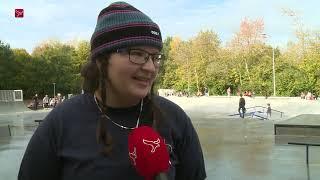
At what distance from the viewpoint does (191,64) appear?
70875mm

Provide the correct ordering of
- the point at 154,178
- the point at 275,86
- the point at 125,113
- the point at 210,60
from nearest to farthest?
the point at 154,178 < the point at 125,113 < the point at 275,86 < the point at 210,60

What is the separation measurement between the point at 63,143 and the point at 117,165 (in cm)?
22

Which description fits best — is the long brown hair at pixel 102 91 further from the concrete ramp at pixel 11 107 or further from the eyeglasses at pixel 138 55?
the concrete ramp at pixel 11 107

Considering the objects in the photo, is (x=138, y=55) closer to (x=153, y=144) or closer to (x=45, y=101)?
(x=153, y=144)

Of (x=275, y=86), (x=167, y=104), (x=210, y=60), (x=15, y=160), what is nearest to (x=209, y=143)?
(x=15, y=160)

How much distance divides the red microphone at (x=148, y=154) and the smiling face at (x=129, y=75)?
0.16 m

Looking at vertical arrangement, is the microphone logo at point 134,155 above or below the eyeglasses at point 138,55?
below

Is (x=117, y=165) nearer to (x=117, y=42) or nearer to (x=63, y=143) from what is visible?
(x=63, y=143)

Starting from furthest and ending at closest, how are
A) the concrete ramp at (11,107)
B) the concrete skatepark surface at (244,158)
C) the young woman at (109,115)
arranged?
1. the concrete ramp at (11,107)
2. the concrete skatepark surface at (244,158)
3. the young woman at (109,115)

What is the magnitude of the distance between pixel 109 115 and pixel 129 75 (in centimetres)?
17

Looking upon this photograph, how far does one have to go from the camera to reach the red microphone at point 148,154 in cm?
155

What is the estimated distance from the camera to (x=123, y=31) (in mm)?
→ 1793

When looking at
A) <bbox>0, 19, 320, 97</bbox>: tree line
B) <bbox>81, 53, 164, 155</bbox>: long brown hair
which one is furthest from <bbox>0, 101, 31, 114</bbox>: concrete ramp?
<bbox>81, 53, 164, 155</bbox>: long brown hair

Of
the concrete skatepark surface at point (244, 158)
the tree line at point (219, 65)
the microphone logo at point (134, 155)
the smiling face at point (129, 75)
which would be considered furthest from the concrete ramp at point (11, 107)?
the microphone logo at point (134, 155)
